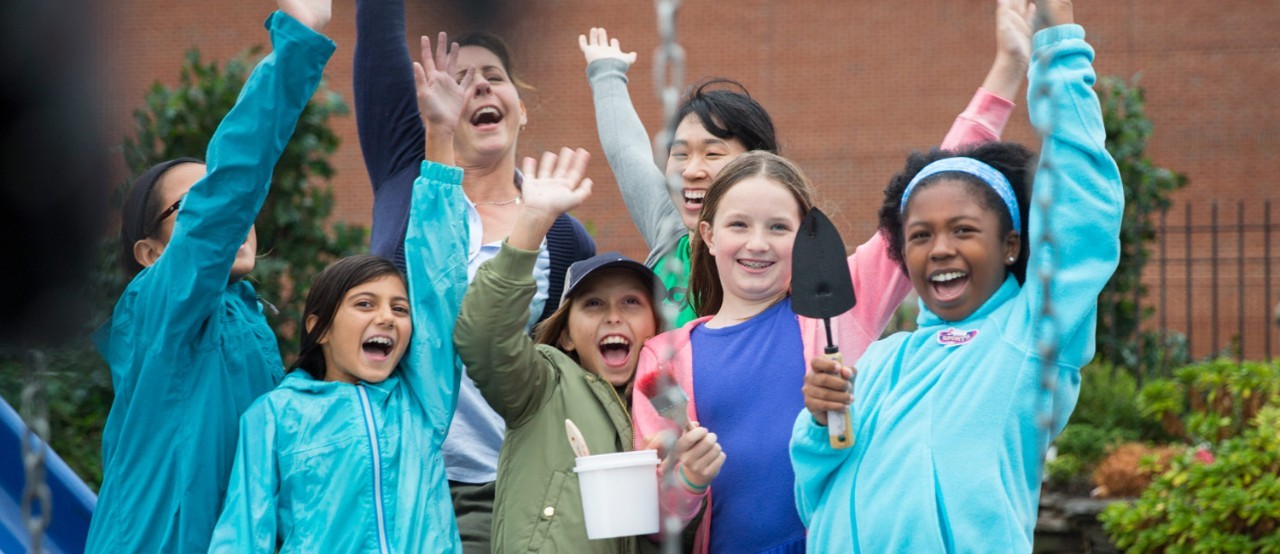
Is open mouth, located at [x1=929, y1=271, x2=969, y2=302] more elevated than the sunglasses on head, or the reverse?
the sunglasses on head

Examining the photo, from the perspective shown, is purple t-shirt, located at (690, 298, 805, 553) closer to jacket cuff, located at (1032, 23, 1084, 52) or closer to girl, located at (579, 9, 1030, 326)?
girl, located at (579, 9, 1030, 326)

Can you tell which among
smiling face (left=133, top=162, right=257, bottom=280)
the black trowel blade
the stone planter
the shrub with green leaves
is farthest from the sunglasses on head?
the stone planter

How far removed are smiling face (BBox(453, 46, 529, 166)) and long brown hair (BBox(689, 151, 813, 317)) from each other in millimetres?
668

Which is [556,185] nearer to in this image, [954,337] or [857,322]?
[857,322]

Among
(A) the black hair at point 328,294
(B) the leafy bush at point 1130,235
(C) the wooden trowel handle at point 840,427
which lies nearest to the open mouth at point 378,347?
(A) the black hair at point 328,294

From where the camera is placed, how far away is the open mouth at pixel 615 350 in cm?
325

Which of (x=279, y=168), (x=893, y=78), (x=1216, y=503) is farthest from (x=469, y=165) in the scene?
(x=893, y=78)

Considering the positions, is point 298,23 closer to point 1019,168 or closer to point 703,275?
point 703,275

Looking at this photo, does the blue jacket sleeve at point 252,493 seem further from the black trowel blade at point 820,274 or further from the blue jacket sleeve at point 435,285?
the black trowel blade at point 820,274

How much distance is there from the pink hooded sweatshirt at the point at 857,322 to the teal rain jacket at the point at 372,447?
17.6 inches

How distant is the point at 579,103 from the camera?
585 inches

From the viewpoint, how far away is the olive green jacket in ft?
9.59

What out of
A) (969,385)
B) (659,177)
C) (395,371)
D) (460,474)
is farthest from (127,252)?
(969,385)

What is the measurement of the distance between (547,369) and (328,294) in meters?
0.53
